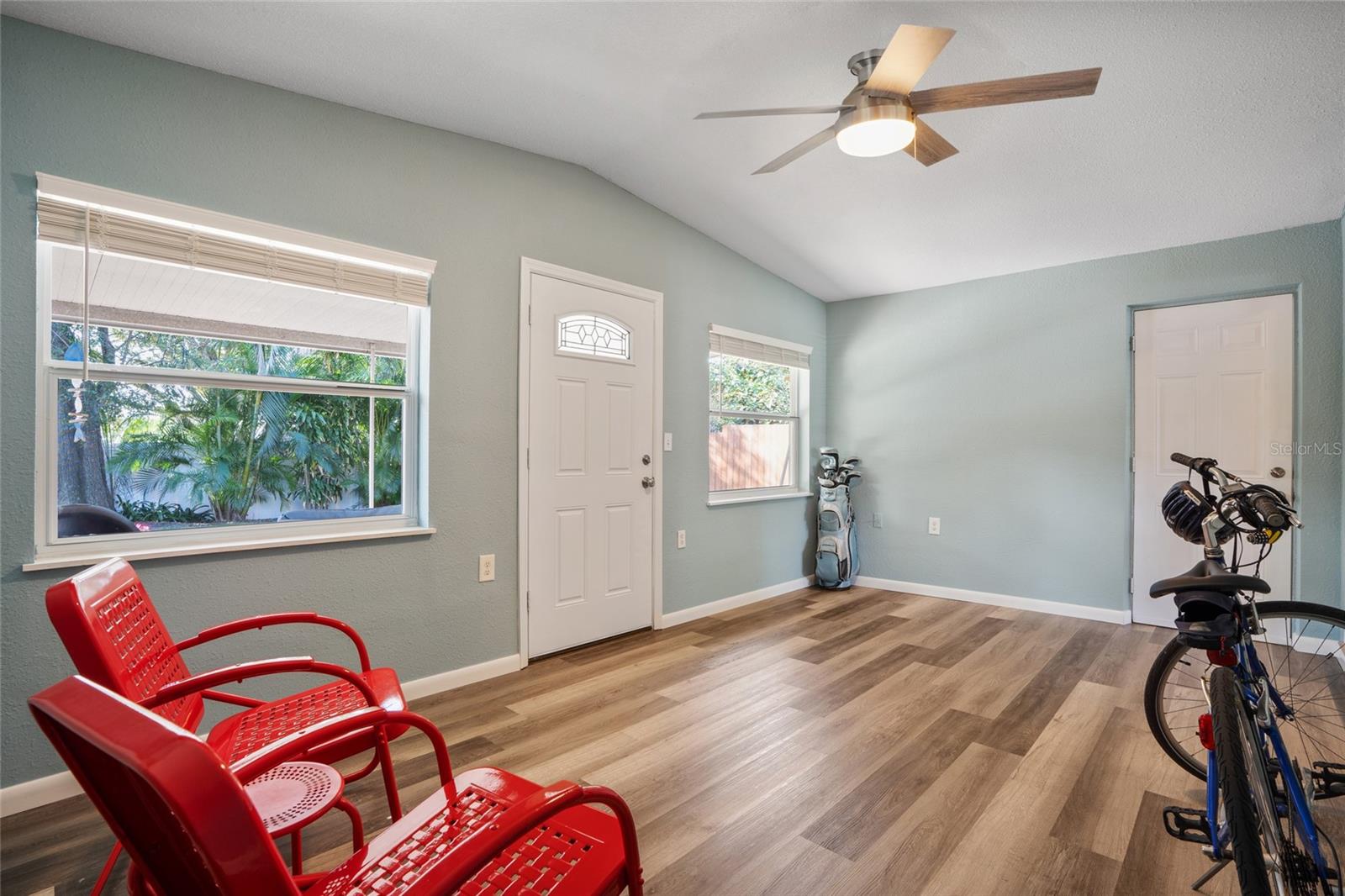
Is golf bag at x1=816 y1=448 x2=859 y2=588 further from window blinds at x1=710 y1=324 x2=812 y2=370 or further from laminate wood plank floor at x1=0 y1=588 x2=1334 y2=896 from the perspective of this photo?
laminate wood plank floor at x1=0 y1=588 x2=1334 y2=896

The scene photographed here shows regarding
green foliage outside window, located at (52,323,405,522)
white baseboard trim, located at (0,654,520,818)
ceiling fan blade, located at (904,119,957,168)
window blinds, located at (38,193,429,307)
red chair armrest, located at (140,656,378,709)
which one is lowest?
white baseboard trim, located at (0,654,520,818)

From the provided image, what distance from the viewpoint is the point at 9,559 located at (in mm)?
1934

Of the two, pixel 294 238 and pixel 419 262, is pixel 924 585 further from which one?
pixel 294 238

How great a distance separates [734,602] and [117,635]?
11.7 feet

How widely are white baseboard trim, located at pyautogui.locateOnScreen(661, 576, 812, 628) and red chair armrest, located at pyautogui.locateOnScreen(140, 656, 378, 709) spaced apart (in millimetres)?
2711

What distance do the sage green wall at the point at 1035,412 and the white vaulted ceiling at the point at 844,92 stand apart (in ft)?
1.03

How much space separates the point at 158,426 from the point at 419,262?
3.93 feet

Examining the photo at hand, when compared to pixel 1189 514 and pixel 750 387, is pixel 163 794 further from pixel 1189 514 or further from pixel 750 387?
pixel 750 387

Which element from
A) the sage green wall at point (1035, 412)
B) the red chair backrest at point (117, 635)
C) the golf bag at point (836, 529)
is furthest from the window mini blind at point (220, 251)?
the sage green wall at point (1035, 412)

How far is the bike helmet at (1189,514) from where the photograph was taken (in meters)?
1.58

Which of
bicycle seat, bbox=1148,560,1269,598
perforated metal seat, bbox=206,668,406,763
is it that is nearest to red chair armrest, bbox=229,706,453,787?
perforated metal seat, bbox=206,668,406,763

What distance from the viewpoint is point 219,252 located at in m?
2.31

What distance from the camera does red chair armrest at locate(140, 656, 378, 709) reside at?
1.22 meters

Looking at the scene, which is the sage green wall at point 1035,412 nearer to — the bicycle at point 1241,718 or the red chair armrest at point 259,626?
the bicycle at point 1241,718
